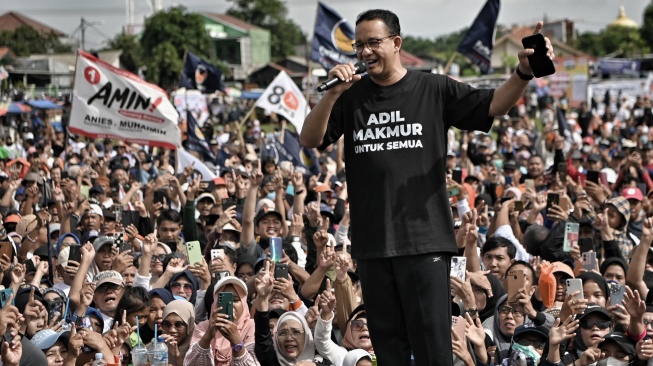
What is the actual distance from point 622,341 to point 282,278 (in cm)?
224

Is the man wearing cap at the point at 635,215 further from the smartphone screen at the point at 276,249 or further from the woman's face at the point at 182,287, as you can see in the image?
the woman's face at the point at 182,287

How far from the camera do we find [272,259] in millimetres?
→ 8617

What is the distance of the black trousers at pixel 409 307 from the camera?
4.57m

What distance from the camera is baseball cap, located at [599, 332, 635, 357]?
23.9 ft

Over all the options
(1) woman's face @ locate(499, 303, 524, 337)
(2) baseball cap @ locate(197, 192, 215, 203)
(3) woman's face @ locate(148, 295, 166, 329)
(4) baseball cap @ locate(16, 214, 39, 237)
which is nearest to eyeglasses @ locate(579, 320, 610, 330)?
(1) woman's face @ locate(499, 303, 524, 337)

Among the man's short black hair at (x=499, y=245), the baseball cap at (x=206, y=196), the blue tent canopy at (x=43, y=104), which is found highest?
the blue tent canopy at (x=43, y=104)

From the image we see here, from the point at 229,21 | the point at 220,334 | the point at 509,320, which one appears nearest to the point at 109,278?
the point at 220,334

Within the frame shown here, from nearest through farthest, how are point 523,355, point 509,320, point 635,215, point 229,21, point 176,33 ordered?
point 523,355 < point 509,320 < point 635,215 < point 176,33 < point 229,21

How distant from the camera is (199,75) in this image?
24469mm

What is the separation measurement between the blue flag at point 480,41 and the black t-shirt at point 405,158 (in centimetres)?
1643

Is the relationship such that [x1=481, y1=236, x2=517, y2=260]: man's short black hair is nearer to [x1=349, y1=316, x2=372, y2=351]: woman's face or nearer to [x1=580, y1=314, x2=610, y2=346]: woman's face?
[x1=580, y1=314, x2=610, y2=346]: woman's face

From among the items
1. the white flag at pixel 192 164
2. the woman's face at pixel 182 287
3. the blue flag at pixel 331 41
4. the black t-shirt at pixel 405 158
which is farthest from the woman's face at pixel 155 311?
the blue flag at pixel 331 41

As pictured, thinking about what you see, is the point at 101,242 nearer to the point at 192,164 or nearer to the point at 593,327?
the point at 593,327

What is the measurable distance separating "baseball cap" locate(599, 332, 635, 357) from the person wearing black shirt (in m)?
3.00
